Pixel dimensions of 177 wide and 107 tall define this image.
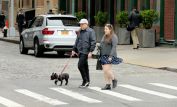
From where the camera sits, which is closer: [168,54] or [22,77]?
[22,77]

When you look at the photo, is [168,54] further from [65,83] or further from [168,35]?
[65,83]

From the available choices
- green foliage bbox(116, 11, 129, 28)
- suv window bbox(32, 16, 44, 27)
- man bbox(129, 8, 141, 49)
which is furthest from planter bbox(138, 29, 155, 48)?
suv window bbox(32, 16, 44, 27)

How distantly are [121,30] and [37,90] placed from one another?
16042 mm

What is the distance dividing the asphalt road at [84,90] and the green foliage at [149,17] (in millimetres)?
6992

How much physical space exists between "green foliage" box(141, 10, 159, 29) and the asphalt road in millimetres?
6992

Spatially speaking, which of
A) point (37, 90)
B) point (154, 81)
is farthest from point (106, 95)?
point (154, 81)

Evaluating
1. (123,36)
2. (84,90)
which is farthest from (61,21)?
(84,90)

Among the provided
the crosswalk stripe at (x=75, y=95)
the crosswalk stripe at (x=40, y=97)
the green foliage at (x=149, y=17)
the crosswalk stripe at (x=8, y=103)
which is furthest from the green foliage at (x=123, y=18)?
the crosswalk stripe at (x=8, y=103)

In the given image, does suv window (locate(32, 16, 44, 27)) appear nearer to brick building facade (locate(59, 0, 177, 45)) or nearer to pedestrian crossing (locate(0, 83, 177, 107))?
brick building facade (locate(59, 0, 177, 45))

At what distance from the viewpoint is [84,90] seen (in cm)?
1364

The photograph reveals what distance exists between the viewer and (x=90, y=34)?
46.7 ft

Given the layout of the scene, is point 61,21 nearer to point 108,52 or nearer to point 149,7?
point 149,7

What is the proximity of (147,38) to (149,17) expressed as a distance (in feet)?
3.45

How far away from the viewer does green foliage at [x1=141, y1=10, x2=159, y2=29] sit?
86.2 feet
